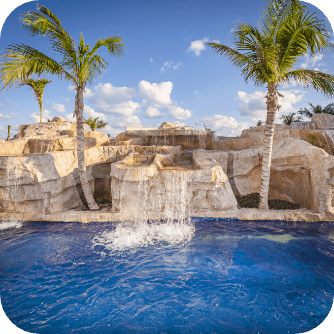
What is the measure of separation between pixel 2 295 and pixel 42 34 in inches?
321

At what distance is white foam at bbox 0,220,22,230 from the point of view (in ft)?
23.6

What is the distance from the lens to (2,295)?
3.97 metres

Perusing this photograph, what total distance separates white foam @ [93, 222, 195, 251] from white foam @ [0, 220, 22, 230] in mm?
3493

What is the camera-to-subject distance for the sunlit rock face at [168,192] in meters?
7.57

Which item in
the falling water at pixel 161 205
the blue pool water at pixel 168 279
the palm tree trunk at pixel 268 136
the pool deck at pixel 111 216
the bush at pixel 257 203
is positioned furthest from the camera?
the bush at pixel 257 203

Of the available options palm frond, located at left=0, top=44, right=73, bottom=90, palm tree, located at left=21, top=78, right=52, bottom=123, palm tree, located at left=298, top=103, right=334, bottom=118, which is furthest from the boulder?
palm tree, located at left=21, top=78, right=52, bottom=123

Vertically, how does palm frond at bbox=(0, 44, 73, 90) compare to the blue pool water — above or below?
above

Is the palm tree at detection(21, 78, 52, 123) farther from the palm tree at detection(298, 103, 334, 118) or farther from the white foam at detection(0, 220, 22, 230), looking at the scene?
the palm tree at detection(298, 103, 334, 118)

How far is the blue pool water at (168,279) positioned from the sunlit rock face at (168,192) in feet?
3.13

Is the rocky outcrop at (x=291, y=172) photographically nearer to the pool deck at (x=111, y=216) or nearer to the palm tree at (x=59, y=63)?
the pool deck at (x=111, y=216)

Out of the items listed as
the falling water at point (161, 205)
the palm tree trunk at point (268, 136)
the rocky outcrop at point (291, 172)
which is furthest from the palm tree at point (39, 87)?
the palm tree trunk at point (268, 136)

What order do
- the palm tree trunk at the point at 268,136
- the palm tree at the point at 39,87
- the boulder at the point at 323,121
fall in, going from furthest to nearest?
the palm tree at the point at 39,87, the boulder at the point at 323,121, the palm tree trunk at the point at 268,136

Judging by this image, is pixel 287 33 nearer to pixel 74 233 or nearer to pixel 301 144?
pixel 301 144

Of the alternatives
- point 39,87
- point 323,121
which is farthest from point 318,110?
point 39,87
